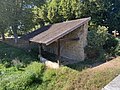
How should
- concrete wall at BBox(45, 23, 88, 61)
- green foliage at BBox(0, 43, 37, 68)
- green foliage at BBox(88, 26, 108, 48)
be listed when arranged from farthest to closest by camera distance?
green foliage at BBox(0, 43, 37, 68) < green foliage at BBox(88, 26, 108, 48) < concrete wall at BBox(45, 23, 88, 61)

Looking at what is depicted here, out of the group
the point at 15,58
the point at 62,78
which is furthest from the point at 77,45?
the point at 15,58

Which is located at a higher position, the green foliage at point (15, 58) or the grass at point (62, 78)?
the grass at point (62, 78)

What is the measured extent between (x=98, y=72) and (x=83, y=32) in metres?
6.85

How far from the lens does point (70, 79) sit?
13.8 meters

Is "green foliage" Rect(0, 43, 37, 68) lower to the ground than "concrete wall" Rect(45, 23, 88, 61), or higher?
lower

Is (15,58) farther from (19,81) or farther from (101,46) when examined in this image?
(101,46)

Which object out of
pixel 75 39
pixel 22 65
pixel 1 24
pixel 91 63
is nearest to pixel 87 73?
pixel 91 63

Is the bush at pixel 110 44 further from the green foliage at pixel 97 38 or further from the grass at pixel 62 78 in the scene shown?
the grass at pixel 62 78

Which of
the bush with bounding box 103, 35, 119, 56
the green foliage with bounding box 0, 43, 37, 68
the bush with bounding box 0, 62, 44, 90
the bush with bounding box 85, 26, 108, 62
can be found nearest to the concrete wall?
Result: the bush with bounding box 85, 26, 108, 62

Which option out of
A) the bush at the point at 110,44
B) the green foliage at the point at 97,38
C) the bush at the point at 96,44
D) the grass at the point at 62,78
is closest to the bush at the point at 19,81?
Answer: the grass at the point at 62,78

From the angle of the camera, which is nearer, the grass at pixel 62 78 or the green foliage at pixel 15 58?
the grass at pixel 62 78

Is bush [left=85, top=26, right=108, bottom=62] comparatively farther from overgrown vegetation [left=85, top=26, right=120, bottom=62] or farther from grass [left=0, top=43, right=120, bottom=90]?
grass [left=0, top=43, right=120, bottom=90]

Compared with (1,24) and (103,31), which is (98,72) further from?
(1,24)

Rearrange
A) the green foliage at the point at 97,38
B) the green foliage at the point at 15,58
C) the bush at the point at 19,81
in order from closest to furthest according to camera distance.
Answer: the bush at the point at 19,81 < the green foliage at the point at 97,38 < the green foliage at the point at 15,58
